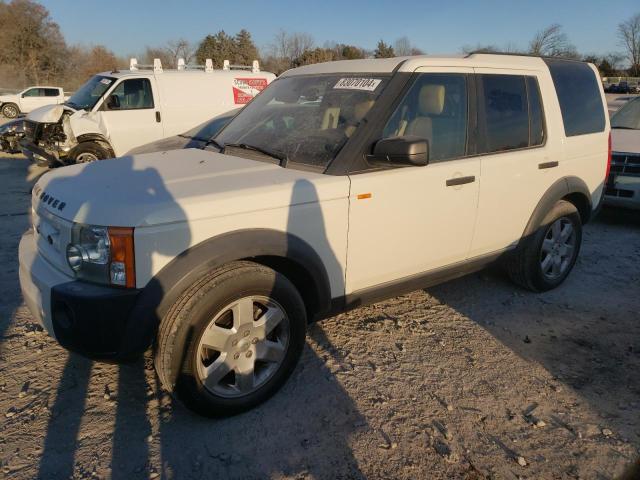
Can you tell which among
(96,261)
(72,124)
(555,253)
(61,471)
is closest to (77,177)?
(96,261)

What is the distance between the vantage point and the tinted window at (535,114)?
4.04m

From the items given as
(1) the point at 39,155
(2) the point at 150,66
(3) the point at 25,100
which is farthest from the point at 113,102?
(3) the point at 25,100

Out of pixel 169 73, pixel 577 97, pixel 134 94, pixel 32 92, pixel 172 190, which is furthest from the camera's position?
pixel 32 92

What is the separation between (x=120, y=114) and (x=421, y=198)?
305 inches

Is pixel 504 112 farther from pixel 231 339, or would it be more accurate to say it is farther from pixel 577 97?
pixel 231 339

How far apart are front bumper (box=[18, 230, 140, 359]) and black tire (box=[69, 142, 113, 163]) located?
7.29 meters

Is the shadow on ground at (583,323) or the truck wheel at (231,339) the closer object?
the truck wheel at (231,339)

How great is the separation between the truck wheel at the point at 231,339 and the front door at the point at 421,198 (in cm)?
54

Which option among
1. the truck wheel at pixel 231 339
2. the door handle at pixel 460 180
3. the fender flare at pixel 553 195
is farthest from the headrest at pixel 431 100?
the truck wheel at pixel 231 339

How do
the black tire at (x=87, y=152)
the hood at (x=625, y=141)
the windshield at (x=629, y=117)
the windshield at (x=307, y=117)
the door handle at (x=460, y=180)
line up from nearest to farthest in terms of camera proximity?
the windshield at (x=307, y=117)
the door handle at (x=460, y=180)
the hood at (x=625, y=141)
the windshield at (x=629, y=117)
the black tire at (x=87, y=152)

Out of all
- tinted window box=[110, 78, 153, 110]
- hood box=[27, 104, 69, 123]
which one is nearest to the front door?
tinted window box=[110, 78, 153, 110]

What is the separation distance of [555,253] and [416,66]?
2.35 m

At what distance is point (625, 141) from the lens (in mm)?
7109

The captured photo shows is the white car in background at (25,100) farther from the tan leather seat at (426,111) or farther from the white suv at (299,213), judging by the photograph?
the tan leather seat at (426,111)
